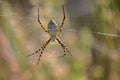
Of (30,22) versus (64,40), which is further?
(64,40)

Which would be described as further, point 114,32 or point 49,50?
point 114,32

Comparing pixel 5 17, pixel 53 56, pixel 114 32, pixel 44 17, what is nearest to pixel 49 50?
pixel 53 56

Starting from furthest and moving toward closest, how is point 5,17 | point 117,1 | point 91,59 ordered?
point 117,1 → point 91,59 → point 5,17

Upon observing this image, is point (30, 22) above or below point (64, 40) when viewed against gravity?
above

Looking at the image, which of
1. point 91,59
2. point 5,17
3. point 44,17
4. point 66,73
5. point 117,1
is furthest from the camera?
point 117,1

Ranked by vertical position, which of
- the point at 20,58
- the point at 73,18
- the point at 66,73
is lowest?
the point at 66,73

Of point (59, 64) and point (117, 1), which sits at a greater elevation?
point (117, 1)

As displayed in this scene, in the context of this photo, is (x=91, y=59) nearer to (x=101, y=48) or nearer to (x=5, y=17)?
(x=101, y=48)
